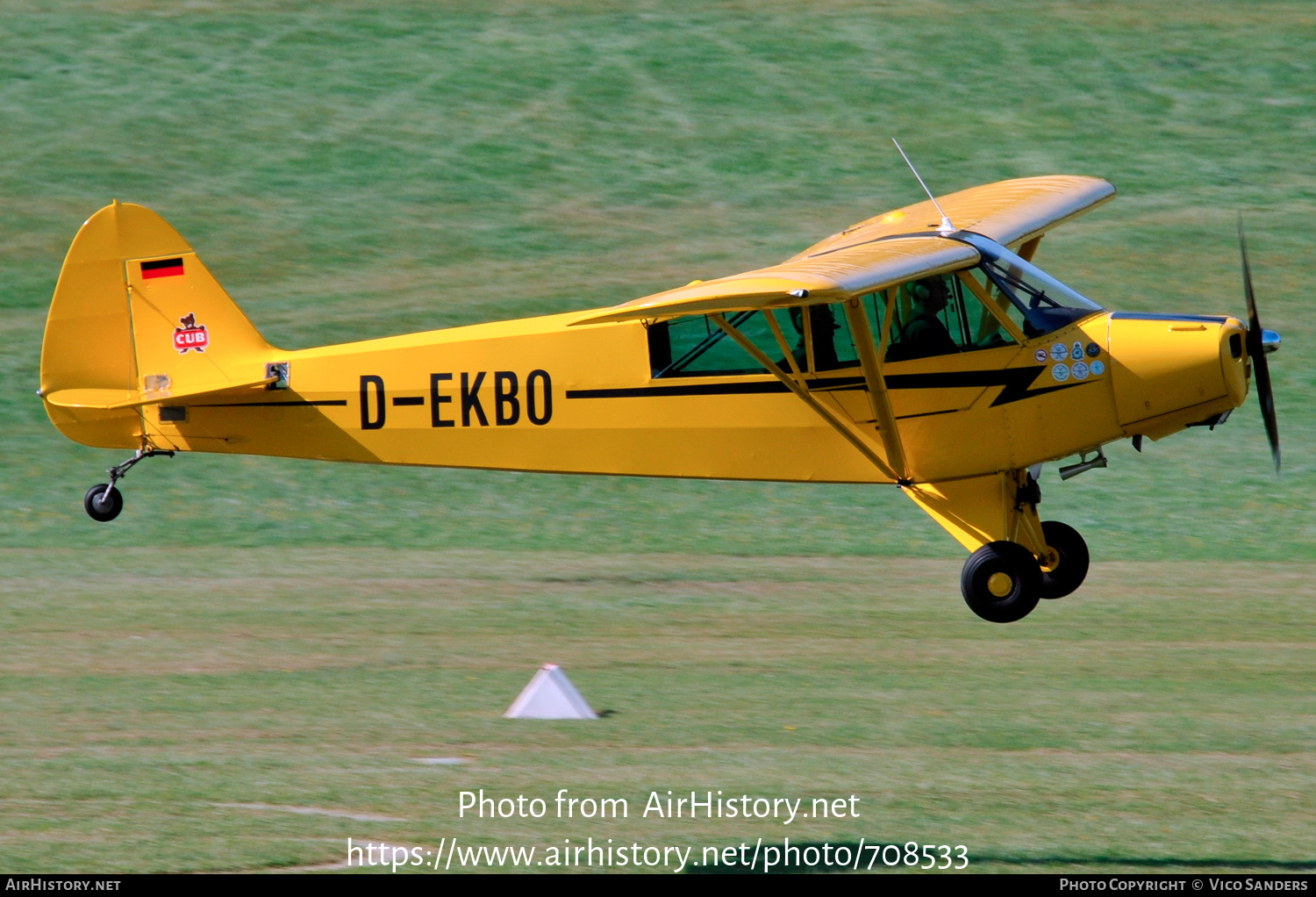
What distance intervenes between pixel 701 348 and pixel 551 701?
3.03m

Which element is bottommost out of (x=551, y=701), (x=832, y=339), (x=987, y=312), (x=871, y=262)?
(x=551, y=701)

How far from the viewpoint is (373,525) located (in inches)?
795

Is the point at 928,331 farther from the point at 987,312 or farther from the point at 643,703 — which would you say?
the point at 643,703

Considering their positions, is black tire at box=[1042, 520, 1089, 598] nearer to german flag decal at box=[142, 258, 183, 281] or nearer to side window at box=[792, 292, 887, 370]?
side window at box=[792, 292, 887, 370]

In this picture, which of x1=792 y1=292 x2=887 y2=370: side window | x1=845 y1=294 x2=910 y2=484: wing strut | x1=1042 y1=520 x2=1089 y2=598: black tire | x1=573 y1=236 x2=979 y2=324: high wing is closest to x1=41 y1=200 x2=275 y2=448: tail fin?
x1=573 y1=236 x2=979 y2=324: high wing

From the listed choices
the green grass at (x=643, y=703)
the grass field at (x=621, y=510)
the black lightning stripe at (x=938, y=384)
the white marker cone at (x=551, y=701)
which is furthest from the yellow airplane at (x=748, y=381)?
the grass field at (x=621, y=510)

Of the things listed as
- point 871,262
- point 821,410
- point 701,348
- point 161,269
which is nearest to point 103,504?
point 161,269

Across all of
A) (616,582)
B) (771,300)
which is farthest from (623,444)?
(616,582)

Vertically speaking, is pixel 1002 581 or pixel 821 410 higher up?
pixel 821 410

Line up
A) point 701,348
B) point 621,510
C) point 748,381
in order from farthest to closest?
point 621,510
point 701,348
point 748,381

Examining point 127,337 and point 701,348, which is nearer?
point 701,348

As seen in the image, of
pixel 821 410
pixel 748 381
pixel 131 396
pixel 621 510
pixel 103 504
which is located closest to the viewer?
pixel 821 410

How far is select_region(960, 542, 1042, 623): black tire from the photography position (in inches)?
445

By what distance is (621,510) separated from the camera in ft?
67.8
